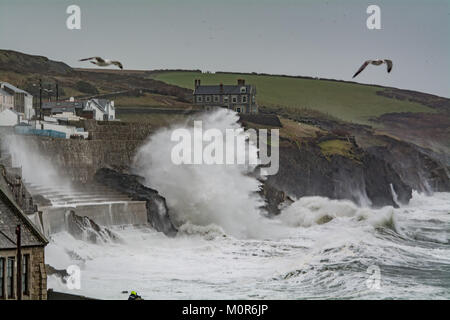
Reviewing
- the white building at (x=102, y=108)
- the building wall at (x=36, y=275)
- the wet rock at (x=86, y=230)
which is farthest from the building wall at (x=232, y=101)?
the building wall at (x=36, y=275)

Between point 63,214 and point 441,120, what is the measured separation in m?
15.3

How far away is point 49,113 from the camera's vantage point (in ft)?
80.8

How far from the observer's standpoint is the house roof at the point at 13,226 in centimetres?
1044

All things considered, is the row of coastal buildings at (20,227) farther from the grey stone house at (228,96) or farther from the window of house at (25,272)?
the grey stone house at (228,96)

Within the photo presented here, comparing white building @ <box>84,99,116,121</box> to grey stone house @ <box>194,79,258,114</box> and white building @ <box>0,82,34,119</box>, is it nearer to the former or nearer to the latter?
white building @ <box>0,82,34,119</box>

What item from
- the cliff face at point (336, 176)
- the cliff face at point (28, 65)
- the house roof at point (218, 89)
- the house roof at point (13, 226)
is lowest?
the house roof at point (13, 226)

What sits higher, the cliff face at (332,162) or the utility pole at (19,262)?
the cliff face at (332,162)

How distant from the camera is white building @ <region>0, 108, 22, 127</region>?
67.2ft

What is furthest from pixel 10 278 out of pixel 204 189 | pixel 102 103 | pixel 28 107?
pixel 102 103

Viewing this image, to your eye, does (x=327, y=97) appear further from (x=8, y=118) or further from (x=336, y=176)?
(x=8, y=118)

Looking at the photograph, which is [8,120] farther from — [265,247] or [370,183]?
[370,183]

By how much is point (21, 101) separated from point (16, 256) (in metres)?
14.8

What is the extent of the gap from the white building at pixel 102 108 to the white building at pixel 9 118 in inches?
138

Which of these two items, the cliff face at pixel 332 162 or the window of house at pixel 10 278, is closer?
the window of house at pixel 10 278
